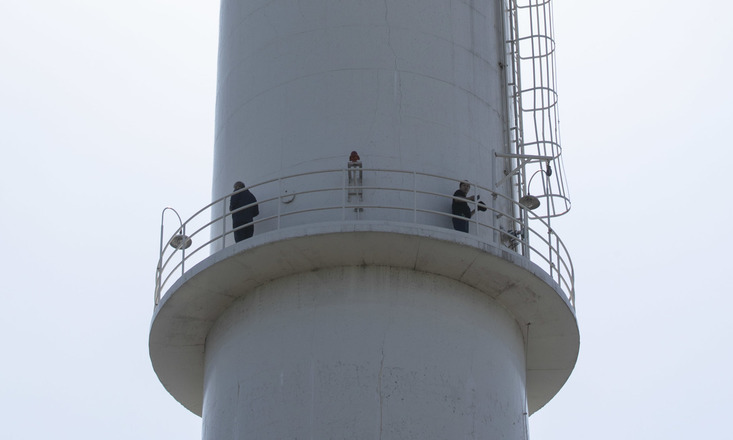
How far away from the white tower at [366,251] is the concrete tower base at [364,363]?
0.03 meters

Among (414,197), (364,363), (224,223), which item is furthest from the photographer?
(224,223)

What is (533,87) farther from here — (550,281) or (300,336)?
(300,336)

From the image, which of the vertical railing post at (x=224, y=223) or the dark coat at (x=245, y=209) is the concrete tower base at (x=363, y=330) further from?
the dark coat at (x=245, y=209)

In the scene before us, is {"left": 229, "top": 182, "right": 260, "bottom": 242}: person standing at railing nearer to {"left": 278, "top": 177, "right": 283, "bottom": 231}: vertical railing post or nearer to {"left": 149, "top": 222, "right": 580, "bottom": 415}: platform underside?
{"left": 278, "top": 177, "right": 283, "bottom": 231}: vertical railing post

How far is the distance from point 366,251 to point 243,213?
217 centimetres

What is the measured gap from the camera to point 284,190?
23.7 metres

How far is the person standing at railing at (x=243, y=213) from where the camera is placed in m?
23.7

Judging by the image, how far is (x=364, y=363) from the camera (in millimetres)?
22594

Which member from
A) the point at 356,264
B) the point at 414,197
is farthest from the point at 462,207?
the point at 356,264

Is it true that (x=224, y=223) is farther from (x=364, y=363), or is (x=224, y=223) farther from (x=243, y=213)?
(x=364, y=363)

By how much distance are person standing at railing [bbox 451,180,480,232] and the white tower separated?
14cm

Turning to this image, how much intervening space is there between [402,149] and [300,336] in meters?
3.42

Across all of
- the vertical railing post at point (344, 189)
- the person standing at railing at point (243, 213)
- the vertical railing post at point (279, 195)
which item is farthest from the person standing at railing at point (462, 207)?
the person standing at railing at point (243, 213)

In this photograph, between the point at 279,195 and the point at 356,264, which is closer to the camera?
the point at 356,264
